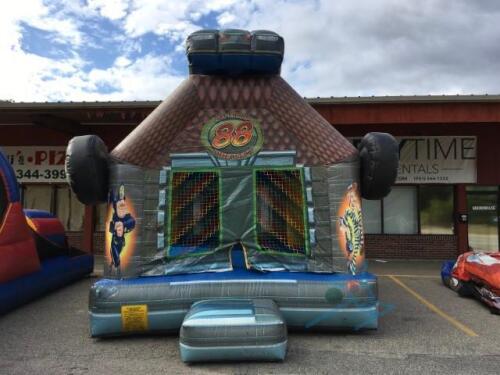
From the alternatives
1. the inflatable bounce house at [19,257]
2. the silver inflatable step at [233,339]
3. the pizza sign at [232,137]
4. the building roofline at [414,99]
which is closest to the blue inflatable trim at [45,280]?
the inflatable bounce house at [19,257]

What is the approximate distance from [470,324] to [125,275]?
13.3ft

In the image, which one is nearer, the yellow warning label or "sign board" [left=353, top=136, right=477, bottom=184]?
the yellow warning label

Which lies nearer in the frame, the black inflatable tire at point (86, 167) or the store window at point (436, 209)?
the black inflatable tire at point (86, 167)

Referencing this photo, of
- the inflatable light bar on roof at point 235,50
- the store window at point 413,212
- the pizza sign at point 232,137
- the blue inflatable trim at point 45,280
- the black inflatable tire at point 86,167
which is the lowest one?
the blue inflatable trim at point 45,280

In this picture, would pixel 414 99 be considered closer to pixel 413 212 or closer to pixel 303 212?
pixel 413 212

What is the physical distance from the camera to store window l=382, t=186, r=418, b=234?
10.9 metres

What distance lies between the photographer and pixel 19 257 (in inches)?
227

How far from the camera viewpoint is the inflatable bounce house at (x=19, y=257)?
217 inches

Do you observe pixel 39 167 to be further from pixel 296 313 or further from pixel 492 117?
pixel 492 117

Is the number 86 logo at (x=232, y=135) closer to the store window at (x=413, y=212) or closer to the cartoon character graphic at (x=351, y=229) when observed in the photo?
the cartoon character graphic at (x=351, y=229)

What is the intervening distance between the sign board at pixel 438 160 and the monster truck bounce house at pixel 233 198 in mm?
Result: 5926

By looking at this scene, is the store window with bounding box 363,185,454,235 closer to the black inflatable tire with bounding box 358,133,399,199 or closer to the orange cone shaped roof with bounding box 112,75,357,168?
the black inflatable tire with bounding box 358,133,399,199

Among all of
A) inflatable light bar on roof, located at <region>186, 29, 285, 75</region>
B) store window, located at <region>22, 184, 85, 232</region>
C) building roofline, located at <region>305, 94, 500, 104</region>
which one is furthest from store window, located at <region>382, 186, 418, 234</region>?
store window, located at <region>22, 184, 85, 232</region>

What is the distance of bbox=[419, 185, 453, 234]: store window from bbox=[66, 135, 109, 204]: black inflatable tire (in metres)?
8.46
